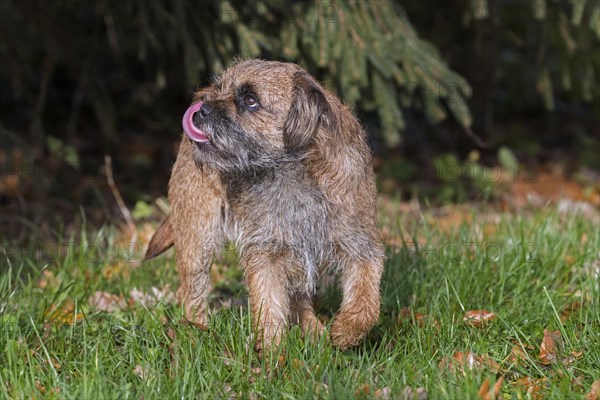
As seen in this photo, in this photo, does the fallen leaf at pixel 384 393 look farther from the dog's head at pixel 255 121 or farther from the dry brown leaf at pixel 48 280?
the dry brown leaf at pixel 48 280

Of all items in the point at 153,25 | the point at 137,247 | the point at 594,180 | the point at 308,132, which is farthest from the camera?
the point at 594,180

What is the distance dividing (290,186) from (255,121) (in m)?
0.30

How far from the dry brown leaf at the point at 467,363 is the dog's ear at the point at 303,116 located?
100 cm

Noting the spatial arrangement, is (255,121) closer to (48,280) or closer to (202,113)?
(202,113)

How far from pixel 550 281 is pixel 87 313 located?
2.16 meters

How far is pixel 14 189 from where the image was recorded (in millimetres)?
6762

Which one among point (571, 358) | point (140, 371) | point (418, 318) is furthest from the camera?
point (418, 318)

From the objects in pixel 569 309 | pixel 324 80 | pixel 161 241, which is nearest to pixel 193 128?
pixel 161 241

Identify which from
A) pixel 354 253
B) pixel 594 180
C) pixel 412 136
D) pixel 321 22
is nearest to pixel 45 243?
pixel 321 22

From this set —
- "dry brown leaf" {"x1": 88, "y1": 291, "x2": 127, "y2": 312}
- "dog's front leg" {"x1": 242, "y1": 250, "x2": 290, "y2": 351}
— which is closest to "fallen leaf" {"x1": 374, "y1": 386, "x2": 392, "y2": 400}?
"dog's front leg" {"x1": 242, "y1": 250, "x2": 290, "y2": 351}

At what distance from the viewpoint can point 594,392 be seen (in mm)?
3043

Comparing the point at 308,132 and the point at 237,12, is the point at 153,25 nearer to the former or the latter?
the point at 237,12

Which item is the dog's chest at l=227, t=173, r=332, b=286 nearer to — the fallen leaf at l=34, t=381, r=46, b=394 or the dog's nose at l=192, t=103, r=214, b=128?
the dog's nose at l=192, t=103, r=214, b=128

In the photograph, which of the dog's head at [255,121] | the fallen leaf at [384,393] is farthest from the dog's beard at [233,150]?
the fallen leaf at [384,393]
